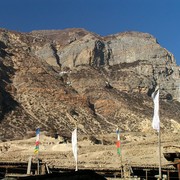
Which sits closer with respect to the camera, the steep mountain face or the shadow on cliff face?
the shadow on cliff face

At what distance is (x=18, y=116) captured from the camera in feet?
223

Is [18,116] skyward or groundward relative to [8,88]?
groundward

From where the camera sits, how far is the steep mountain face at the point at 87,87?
230ft

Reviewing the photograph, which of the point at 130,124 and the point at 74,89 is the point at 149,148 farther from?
the point at 74,89

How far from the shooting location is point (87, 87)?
285 feet

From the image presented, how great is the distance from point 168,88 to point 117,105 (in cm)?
2942

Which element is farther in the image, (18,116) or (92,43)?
(92,43)

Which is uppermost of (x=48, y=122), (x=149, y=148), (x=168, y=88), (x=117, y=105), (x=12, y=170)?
(x=168, y=88)

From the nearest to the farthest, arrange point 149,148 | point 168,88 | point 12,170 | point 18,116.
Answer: point 12,170
point 149,148
point 18,116
point 168,88

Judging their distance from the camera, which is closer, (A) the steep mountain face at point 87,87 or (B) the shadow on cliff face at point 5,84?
(B) the shadow on cliff face at point 5,84

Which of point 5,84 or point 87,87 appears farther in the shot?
point 87,87

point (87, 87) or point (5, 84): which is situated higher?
point (87, 87)

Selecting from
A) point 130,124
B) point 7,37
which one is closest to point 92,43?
point 7,37

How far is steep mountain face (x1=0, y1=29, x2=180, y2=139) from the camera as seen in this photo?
7012 cm
